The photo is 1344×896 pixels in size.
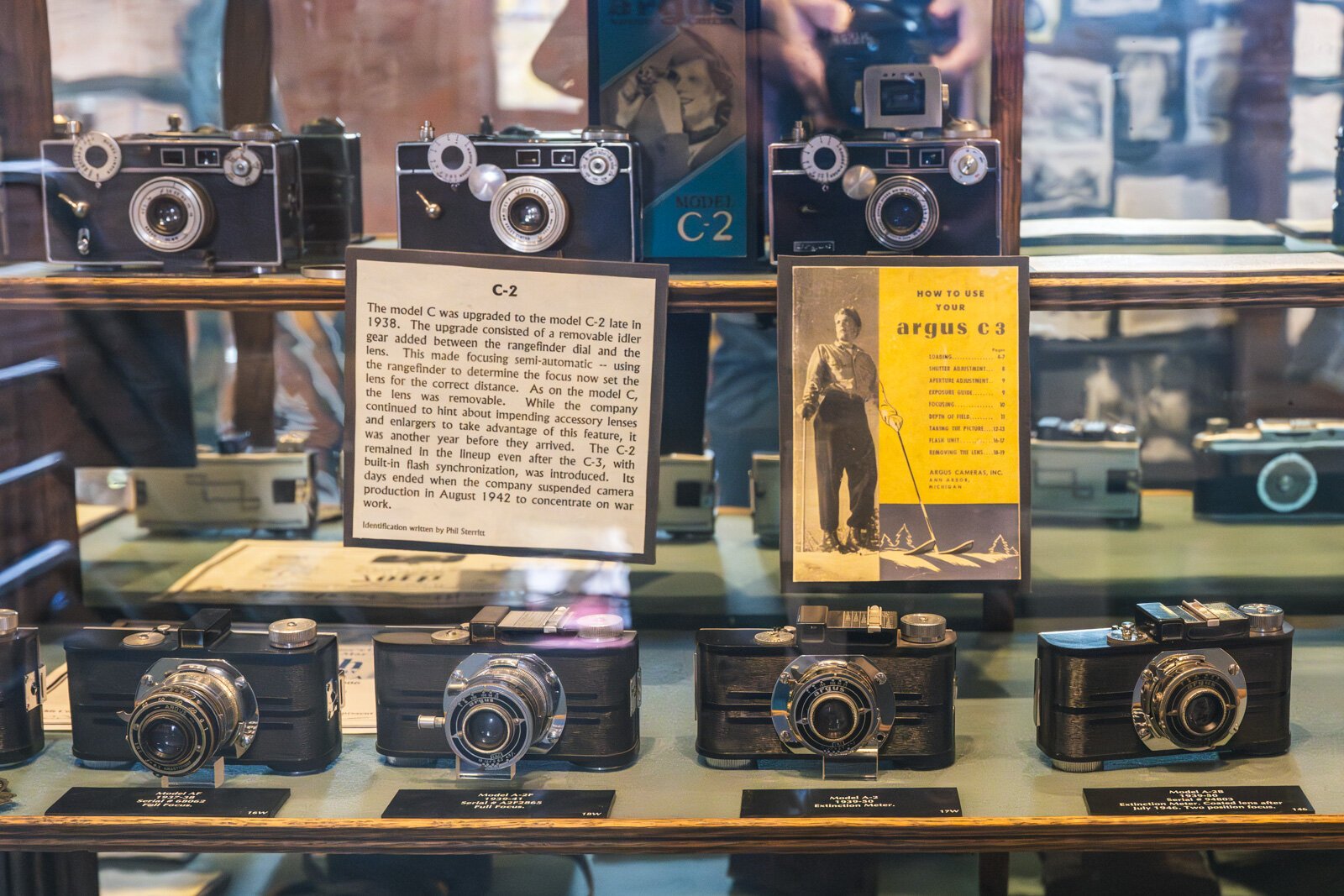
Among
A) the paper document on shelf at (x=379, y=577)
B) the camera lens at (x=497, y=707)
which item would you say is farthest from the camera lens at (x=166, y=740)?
the paper document on shelf at (x=379, y=577)

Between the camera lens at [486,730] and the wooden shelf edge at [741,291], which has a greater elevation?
the wooden shelf edge at [741,291]

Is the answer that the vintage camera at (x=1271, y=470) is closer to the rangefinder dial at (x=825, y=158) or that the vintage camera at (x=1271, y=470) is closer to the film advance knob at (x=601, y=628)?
the rangefinder dial at (x=825, y=158)

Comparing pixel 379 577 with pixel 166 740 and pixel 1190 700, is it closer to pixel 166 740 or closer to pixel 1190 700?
pixel 166 740

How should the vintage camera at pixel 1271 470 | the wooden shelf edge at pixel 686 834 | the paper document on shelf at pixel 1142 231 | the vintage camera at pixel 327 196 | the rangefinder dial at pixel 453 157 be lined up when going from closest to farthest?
the wooden shelf edge at pixel 686 834 → the rangefinder dial at pixel 453 157 → the vintage camera at pixel 327 196 → the paper document on shelf at pixel 1142 231 → the vintage camera at pixel 1271 470

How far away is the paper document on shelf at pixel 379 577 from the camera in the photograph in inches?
60.3

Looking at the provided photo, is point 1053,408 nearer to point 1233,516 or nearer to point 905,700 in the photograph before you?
point 1233,516

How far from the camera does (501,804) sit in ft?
3.46

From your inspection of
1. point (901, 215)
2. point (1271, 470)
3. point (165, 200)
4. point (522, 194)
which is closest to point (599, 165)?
point (522, 194)

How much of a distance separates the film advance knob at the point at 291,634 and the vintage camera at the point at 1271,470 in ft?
3.72

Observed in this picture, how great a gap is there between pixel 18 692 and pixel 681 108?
88cm

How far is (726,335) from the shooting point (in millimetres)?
1547

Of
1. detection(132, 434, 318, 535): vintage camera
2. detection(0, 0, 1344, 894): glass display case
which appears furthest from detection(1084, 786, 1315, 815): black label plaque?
detection(132, 434, 318, 535): vintage camera

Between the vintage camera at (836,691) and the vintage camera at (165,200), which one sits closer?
the vintage camera at (836,691)

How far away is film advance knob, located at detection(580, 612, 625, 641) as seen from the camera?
1107mm
